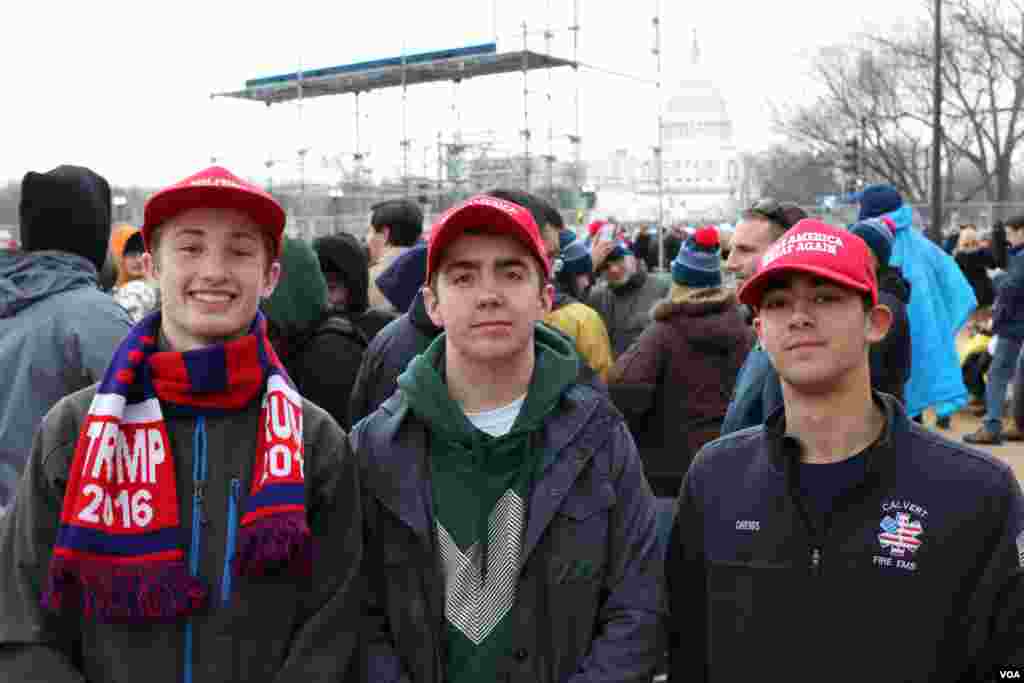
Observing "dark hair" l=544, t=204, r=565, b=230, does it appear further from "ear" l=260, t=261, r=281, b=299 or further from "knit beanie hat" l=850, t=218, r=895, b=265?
"ear" l=260, t=261, r=281, b=299

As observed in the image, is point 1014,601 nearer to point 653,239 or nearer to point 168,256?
point 168,256

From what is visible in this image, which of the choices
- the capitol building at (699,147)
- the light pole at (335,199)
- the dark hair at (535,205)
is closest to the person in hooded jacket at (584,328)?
the dark hair at (535,205)

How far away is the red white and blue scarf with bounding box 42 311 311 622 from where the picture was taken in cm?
236

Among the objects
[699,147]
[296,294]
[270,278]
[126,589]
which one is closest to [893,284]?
[296,294]

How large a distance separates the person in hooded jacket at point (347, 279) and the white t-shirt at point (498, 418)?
223 centimetres

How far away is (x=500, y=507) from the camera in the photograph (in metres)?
2.68

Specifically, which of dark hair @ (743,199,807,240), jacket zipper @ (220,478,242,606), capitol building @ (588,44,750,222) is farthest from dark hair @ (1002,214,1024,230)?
capitol building @ (588,44,750,222)

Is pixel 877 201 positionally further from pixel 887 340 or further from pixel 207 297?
pixel 207 297

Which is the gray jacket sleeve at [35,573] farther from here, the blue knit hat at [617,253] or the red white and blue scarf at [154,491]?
the blue knit hat at [617,253]

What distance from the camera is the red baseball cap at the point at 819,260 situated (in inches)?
103

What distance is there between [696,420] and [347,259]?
162cm

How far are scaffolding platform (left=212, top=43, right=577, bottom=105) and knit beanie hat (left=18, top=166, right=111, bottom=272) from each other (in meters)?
13.5

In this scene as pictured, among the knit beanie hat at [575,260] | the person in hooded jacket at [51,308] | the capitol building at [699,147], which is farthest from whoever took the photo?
the capitol building at [699,147]

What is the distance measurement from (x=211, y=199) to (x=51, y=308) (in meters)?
1.19
